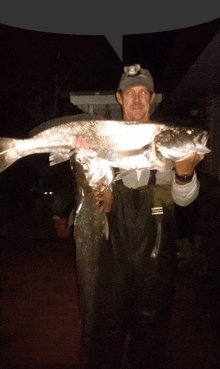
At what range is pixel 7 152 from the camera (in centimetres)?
285

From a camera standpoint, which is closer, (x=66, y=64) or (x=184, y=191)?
(x=184, y=191)

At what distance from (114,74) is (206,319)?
10.2 m

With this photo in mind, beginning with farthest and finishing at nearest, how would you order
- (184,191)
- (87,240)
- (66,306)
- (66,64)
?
(66,64), (66,306), (184,191), (87,240)

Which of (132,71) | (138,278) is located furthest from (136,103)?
(138,278)

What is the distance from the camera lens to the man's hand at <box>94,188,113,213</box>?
8.20 feet

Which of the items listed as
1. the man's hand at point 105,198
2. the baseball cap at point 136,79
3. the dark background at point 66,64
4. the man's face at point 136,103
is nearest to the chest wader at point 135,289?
the man's hand at point 105,198

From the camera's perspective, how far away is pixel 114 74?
1230 centimetres

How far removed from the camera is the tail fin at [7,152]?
282 cm

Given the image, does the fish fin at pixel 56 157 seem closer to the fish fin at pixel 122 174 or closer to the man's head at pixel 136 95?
the fish fin at pixel 122 174

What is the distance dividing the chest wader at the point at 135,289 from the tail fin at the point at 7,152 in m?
1.05

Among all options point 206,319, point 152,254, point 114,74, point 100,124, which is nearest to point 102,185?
point 100,124

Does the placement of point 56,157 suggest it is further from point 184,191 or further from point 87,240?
point 184,191

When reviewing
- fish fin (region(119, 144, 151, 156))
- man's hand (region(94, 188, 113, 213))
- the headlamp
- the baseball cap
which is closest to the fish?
man's hand (region(94, 188, 113, 213))

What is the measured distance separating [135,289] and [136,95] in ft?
→ 6.33
